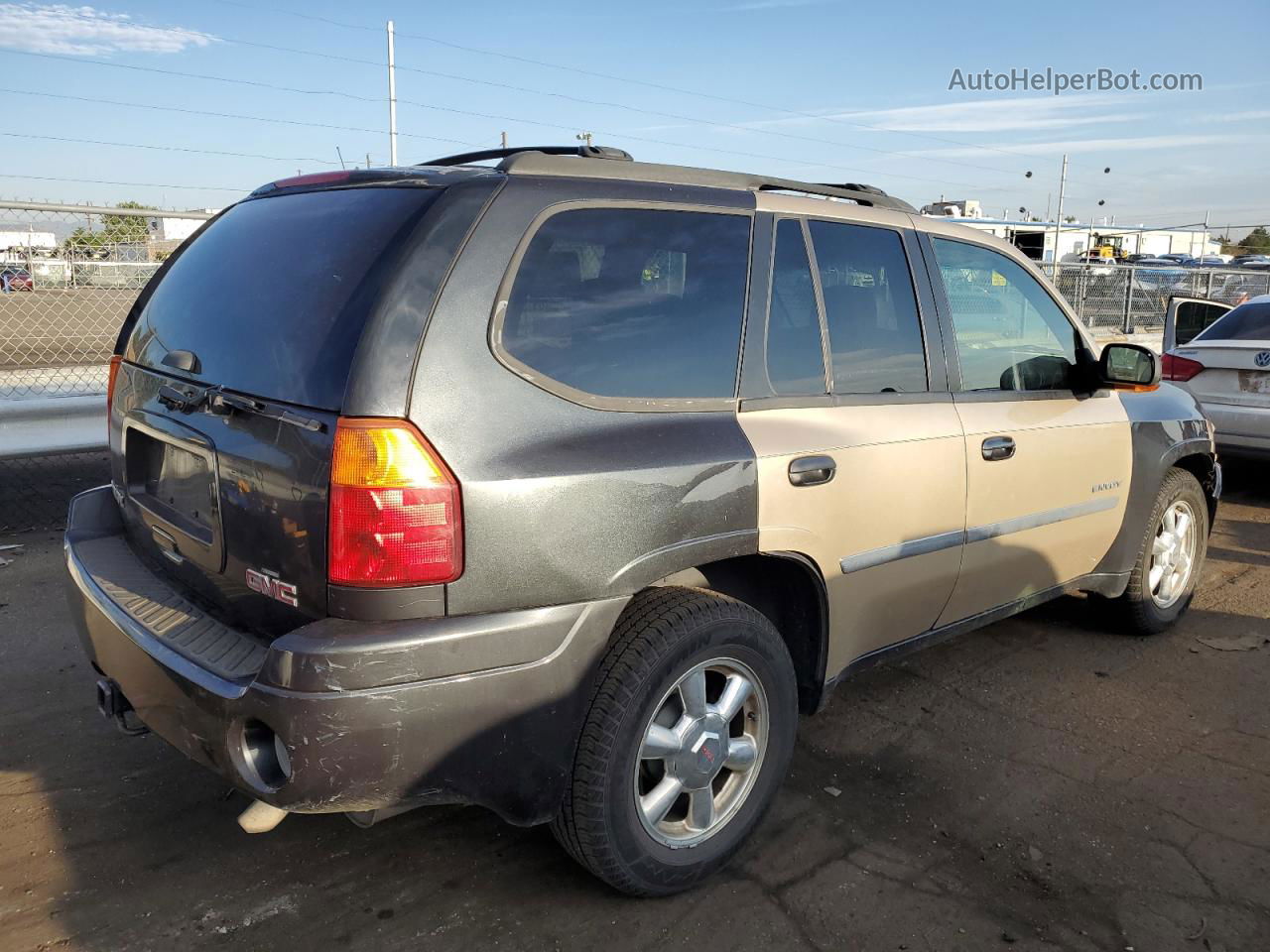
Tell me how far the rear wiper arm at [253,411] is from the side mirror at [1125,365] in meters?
3.13

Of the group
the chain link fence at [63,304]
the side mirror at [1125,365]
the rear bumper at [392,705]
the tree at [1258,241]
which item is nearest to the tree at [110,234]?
the chain link fence at [63,304]

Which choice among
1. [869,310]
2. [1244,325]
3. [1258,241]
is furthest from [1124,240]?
[869,310]

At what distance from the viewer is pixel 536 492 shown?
88.0 inches

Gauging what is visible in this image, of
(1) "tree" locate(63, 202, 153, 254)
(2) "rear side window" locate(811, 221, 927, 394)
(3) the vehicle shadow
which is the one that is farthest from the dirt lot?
(1) "tree" locate(63, 202, 153, 254)

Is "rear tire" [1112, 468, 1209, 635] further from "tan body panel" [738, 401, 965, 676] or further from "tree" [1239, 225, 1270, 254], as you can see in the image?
"tree" [1239, 225, 1270, 254]

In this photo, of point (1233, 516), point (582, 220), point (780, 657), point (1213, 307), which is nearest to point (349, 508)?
point (582, 220)

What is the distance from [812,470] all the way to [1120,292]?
560 inches

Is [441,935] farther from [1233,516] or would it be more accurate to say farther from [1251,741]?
[1233,516]

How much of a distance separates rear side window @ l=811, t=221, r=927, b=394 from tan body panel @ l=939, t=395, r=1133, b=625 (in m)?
0.32

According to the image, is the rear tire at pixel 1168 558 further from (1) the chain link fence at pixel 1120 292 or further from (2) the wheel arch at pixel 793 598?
(1) the chain link fence at pixel 1120 292

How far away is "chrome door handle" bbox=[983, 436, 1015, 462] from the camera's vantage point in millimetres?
Result: 3455

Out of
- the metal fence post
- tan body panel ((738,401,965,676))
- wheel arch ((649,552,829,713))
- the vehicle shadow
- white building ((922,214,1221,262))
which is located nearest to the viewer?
the vehicle shadow

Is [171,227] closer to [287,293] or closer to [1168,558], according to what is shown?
[287,293]

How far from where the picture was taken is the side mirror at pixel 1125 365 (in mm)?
3934
